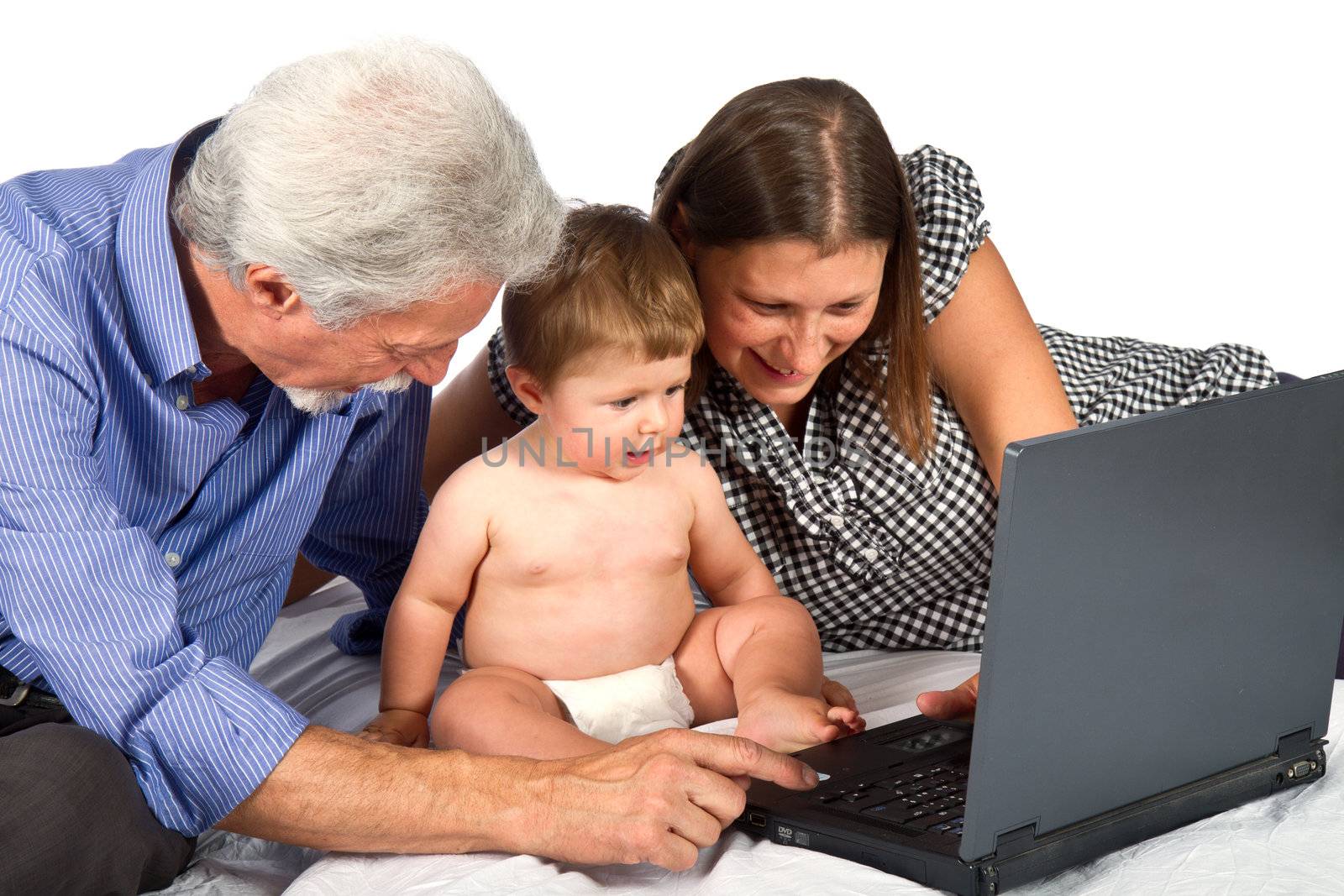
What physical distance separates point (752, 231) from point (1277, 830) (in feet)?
3.05

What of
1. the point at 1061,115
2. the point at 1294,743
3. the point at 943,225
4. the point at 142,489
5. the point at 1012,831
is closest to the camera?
the point at 1012,831

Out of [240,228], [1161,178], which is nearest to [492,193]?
[240,228]

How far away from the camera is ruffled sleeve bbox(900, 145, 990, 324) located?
2082 millimetres

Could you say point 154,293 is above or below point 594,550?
above

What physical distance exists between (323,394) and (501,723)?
0.45 meters

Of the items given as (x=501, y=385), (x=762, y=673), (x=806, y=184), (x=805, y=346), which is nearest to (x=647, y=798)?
(x=762, y=673)

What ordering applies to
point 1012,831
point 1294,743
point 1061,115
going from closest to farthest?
point 1012,831, point 1294,743, point 1061,115

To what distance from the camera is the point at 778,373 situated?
77.3 inches

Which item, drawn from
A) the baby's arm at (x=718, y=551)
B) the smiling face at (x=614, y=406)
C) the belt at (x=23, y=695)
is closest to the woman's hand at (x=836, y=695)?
the baby's arm at (x=718, y=551)

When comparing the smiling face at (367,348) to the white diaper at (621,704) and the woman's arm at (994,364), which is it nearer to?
the white diaper at (621,704)

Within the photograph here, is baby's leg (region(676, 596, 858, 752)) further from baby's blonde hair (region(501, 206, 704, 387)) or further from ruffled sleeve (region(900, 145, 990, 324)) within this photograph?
ruffled sleeve (region(900, 145, 990, 324))

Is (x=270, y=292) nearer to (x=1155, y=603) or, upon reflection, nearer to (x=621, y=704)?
(x=621, y=704)

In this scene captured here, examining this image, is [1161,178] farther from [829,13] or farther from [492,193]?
[492,193]

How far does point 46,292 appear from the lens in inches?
59.6
